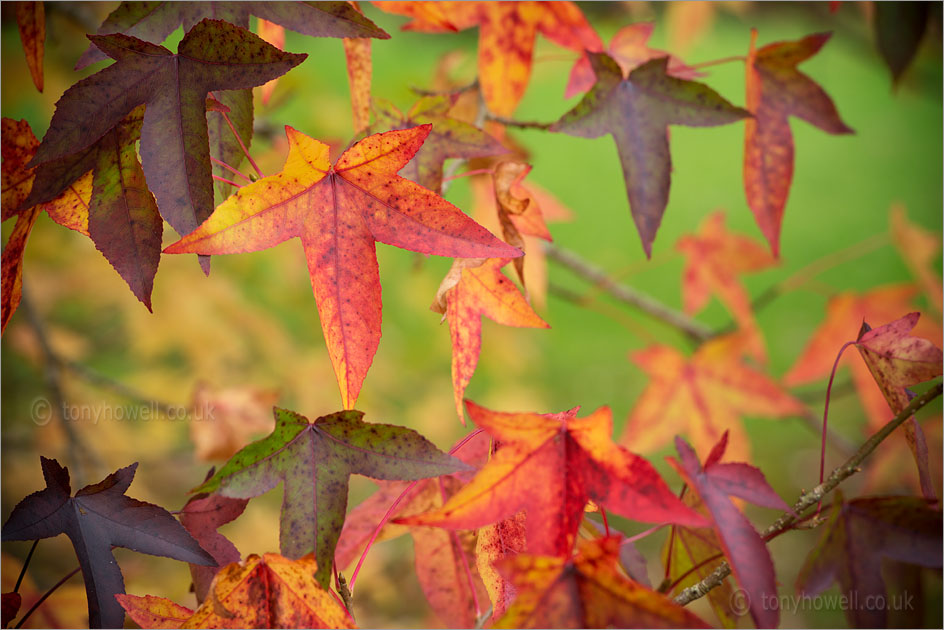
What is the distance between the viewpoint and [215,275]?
1.65 meters

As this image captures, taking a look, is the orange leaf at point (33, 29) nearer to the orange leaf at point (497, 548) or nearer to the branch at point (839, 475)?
the orange leaf at point (497, 548)

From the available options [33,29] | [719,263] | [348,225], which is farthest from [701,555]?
[719,263]

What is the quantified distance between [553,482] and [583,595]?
70 millimetres

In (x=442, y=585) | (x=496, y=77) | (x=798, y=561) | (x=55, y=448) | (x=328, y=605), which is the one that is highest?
(x=496, y=77)

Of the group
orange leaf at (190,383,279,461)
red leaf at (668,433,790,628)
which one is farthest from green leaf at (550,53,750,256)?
orange leaf at (190,383,279,461)

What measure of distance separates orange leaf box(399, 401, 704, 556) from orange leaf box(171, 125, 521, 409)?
0.10 metres

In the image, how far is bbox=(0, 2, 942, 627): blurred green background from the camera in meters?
1.54

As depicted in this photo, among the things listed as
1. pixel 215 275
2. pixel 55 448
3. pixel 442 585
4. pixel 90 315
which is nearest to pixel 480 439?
pixel 442 585

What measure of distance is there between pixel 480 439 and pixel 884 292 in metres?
1.09

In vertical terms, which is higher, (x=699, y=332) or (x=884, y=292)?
(x=884, y=292)

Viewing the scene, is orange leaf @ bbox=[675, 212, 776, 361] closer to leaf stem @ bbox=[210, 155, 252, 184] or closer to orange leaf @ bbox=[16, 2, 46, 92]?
leaf stem @ bbox=[210, 155, 252, 184]

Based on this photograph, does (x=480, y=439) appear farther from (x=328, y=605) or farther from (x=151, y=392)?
(x=151, y=392)

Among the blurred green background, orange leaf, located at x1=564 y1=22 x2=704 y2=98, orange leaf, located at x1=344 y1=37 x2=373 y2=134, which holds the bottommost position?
the blurred green background

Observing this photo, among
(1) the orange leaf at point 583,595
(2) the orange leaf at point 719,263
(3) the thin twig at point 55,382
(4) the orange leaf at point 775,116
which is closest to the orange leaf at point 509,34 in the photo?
(4) the orange leaf at point 775,116
